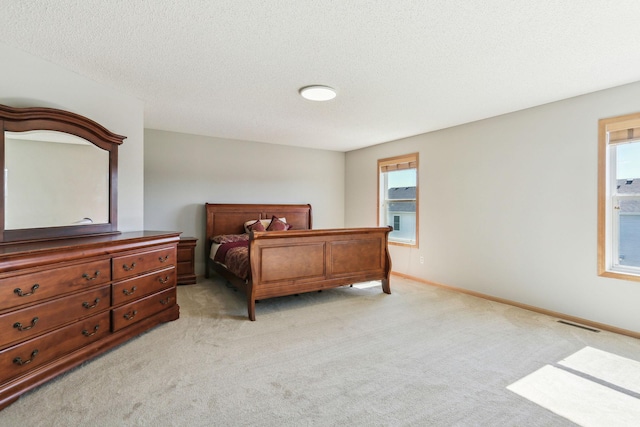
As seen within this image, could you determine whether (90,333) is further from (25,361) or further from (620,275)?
(620,275)

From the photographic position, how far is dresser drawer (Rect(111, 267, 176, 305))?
260cm

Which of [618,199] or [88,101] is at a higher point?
[88,101]

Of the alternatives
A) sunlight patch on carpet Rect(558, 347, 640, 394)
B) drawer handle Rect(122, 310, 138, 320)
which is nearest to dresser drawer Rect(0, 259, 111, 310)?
drawer handle Rect(122, 310, 138, 320)

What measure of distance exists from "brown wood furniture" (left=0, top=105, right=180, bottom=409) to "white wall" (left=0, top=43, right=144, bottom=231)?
0.14m

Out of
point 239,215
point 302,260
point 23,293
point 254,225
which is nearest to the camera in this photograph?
point 23,293

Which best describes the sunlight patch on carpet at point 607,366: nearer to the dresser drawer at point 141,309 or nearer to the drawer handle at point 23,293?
the dresser drawer at point 141,309

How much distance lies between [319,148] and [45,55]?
14.7 feet

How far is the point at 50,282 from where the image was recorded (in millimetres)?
2092

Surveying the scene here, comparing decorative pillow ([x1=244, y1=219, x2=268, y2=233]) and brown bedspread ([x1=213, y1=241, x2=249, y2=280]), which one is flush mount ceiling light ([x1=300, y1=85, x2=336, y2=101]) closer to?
brown bedspread ([x1=213, y1=241, x2=249, y2=280])

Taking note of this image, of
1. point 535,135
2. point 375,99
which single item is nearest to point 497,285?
point 535,135

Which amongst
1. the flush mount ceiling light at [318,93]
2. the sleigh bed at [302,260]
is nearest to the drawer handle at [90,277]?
the sleigh bed at [302,260]

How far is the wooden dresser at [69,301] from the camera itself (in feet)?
6.20

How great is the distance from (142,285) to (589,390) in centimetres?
352

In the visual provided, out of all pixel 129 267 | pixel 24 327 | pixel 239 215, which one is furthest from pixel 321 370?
pixel 239 215
